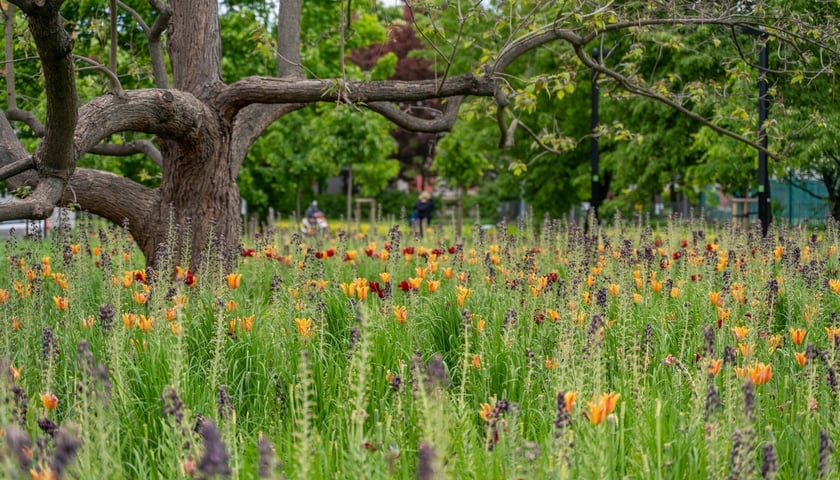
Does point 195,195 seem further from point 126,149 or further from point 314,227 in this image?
point 314,227

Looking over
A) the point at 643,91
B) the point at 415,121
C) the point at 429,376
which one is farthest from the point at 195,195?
the point at 429,376

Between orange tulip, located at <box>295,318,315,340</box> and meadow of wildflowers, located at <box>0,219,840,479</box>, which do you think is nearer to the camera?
meadow of wildflowers, located at <box>0,219,840,479</box>

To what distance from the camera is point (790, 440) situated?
11.5 ft

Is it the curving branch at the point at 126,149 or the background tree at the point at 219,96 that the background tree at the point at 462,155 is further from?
the curving branch at the point at 126,149

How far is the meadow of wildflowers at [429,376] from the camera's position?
2.75 metres

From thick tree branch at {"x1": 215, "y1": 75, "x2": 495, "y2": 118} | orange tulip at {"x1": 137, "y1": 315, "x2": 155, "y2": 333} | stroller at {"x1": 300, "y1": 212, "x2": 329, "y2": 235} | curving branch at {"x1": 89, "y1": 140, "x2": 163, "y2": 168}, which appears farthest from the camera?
stroller at {"x1": 300, "y1": 212, "x2": 329, "y2": 235}

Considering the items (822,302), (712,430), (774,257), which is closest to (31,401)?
(712,430)

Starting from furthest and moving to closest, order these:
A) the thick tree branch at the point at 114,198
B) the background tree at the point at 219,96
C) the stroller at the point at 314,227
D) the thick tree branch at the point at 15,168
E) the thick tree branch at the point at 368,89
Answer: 1. the stroller at the point at 314,227
2. the thick tree branch at the point at 114,198
3. the thick tree branch at the point at 368,89
4. the background tree at the point at 219,96
5. the thick tree branch at the point at 15,168

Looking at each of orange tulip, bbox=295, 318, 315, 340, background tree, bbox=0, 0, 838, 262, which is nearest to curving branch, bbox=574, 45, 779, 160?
background tree, bbox=0, 0, 838, 262

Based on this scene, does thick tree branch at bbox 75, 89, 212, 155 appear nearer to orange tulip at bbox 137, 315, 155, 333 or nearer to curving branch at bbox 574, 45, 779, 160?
orange tulip at bbox 137, 315, 155, 333

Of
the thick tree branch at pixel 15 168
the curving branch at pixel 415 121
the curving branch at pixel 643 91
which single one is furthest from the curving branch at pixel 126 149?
the curving branch at pixel 643 91

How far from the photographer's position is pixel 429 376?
105 inches

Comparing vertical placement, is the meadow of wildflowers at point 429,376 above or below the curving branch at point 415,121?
below

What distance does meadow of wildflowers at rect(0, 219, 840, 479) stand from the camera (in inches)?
108
